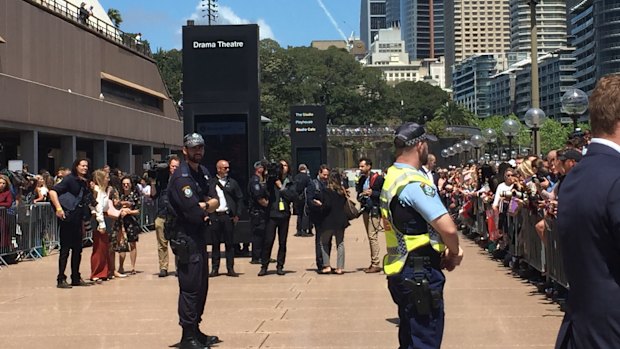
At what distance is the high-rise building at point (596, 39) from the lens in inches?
5330

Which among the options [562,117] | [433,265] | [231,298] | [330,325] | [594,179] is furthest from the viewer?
[562,117]

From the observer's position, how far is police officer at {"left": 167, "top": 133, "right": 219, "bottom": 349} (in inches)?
294

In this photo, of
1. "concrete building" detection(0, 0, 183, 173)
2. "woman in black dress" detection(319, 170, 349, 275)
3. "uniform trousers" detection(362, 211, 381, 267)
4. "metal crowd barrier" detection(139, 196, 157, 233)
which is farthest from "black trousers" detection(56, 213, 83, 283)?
"concrete building" detection(0, 0, 183, 173)

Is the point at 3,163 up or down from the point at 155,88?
down

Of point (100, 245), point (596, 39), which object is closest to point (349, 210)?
point (100, 245)

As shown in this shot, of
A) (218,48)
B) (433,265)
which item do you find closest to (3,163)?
(218,48)

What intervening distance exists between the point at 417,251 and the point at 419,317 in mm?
379

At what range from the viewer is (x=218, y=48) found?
16.4m

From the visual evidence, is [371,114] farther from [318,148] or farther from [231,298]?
[231,298]

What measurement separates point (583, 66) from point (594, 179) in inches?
6356

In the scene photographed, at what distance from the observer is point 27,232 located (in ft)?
54.7

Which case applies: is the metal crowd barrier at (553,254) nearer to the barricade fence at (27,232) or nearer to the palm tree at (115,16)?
the barricade fence at (27,232)

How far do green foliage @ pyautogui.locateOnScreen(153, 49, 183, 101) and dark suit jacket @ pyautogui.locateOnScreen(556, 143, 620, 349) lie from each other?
282ft

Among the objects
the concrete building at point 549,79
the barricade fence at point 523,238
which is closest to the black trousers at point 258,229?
the barricade fence at point 523,238
